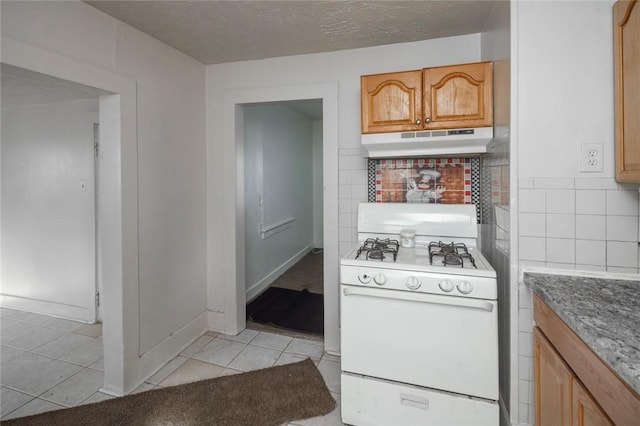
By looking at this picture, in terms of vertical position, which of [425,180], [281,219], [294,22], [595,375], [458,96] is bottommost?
[595,375]

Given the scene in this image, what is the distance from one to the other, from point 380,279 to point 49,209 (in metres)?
3.36

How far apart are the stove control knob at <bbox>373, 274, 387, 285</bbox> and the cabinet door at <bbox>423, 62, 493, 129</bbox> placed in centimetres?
97

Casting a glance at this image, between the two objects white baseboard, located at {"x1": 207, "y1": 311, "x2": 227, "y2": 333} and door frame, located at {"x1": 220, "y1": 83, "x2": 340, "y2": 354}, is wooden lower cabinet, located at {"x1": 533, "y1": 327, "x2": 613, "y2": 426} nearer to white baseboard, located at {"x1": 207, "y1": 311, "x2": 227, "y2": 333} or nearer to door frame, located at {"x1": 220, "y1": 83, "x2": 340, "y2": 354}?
door frame, located at {"x1": 220, "y1": 83, "x2": 340, "y2": 354}

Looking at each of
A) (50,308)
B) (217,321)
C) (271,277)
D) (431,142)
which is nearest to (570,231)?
(431,142)

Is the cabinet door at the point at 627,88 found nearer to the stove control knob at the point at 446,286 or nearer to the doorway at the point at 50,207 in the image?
the stove control knob at the point at 446,286

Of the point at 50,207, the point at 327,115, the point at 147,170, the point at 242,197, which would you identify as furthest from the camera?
the point at 50,207

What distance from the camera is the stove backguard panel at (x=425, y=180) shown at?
2.13 meters

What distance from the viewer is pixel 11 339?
Answer: 2545mm

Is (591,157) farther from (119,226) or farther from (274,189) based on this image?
(274,189)

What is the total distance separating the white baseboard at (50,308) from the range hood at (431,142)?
9.95 ft

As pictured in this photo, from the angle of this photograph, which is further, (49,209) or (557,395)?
(49,209)

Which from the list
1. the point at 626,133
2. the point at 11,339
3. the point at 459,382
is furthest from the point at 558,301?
the point at 11,339

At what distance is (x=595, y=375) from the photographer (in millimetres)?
874

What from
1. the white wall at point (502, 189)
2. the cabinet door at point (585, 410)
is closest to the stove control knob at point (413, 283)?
the white wall at point (502, 189)
